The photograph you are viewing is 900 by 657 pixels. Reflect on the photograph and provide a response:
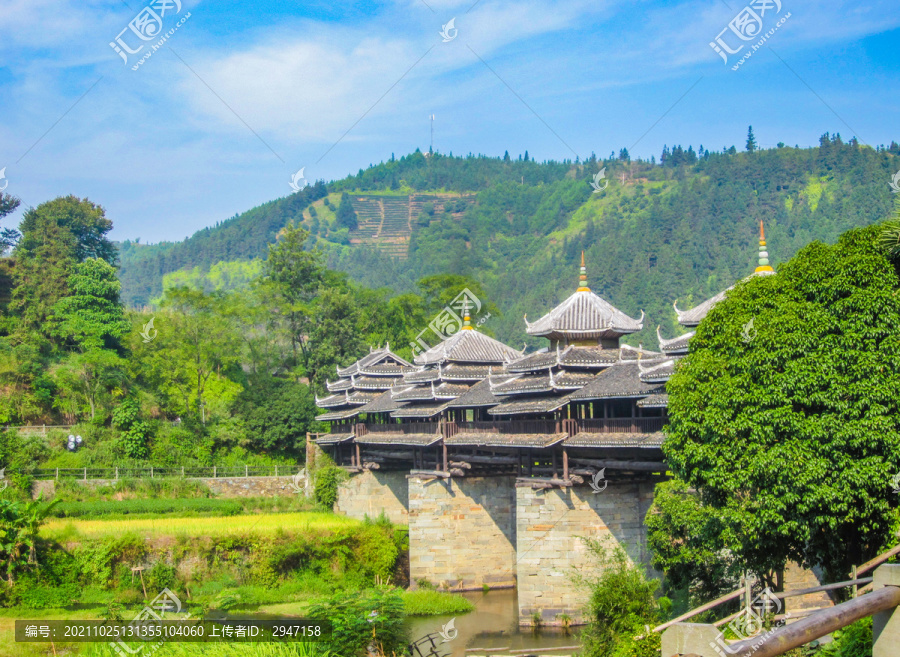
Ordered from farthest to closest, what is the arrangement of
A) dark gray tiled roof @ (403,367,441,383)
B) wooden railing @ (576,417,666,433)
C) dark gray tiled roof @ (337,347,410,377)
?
dark gray tiled roof @ (337,347,410,377), dark gray tiled roof @ (403,367,441,383), wooden railing @ (576,417,666,433)

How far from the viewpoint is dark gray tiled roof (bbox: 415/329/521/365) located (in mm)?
37375

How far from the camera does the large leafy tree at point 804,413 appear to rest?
15023mm

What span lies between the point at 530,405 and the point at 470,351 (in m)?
9.75

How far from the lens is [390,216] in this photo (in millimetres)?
174000

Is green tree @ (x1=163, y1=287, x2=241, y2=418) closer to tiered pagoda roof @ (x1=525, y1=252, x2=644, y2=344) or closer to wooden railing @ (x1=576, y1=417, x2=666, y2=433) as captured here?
tiered pagoda roof @ (x1=525, y1=252, x2=644, y2=344)

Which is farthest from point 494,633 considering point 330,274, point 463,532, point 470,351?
point 330,274

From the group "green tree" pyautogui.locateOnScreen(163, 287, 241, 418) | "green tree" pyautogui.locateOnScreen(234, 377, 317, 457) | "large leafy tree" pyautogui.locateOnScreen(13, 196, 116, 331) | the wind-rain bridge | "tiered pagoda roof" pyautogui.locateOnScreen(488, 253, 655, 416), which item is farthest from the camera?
"green tree" pyautogui.locateOnScreen(163, 287, 241, 418)

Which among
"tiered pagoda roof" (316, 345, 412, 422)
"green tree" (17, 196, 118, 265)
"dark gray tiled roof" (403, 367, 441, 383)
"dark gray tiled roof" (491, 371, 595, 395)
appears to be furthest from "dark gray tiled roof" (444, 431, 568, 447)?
"green tree" (17, 196, 118, 265)

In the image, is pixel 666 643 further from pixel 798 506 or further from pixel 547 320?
pixel 547 320

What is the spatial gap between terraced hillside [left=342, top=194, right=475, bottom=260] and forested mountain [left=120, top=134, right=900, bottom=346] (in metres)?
1.01

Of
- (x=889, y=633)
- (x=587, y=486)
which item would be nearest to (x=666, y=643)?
(x=889, y=633)

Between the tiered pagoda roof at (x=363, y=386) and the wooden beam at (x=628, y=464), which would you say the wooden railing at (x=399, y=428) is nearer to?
the tiered pagoda roof at (x=363, y=386)

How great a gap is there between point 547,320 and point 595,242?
95.3 meters

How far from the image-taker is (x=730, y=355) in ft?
55.5
